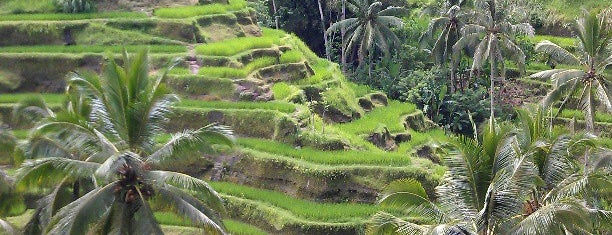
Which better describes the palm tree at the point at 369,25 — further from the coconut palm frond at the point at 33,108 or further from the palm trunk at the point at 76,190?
the palm trunk at the point at 76,190

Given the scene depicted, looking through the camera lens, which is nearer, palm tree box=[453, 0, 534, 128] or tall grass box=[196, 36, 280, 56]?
tall grass box=[196, 36, 280, 56]

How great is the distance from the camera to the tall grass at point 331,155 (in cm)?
2278

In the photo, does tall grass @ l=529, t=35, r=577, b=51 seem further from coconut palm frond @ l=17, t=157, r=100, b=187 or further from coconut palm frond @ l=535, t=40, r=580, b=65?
coconut palm frond @ l=17, t=157, r=100, b=187

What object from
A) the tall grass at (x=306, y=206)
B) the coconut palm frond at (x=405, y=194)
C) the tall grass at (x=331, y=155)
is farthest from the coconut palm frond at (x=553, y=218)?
the tall grass at (x=331, y=155)

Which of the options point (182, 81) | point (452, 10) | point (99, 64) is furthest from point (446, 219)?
point (452, 10)

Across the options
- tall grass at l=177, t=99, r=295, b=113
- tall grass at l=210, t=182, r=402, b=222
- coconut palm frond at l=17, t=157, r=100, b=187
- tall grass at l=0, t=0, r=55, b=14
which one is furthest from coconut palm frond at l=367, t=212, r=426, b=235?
tall grass at l=0, t=0, r=55, b=14

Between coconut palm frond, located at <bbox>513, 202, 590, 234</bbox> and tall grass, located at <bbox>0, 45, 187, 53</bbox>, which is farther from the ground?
coconut palm frond, located at <bbox>513, 202, 590, 234</bbox>

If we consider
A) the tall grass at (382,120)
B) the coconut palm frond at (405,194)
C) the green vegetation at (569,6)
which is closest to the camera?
the coconut palm frond at (405,194)

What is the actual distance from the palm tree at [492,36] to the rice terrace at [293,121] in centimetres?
9

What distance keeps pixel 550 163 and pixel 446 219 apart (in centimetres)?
231

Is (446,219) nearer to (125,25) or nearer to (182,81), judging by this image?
(182,81)

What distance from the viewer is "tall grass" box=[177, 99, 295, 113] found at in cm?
2489

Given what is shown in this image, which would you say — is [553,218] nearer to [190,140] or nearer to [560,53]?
[190,140]

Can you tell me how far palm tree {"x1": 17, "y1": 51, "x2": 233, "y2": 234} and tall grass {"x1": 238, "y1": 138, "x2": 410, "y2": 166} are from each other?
23.7ft
